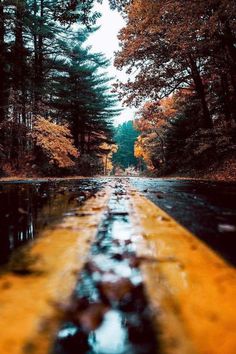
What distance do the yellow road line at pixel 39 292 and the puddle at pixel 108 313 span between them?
0.03 meters

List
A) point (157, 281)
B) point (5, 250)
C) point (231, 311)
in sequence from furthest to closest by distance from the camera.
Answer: point (5, 250) → point (157, 281) → point (231, 311)

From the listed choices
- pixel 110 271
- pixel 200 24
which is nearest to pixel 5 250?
pixel 110 271

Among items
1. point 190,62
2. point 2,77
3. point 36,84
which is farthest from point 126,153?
point 2,77

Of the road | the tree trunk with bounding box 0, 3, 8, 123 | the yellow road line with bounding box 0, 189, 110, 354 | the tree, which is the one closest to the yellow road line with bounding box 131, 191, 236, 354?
the road

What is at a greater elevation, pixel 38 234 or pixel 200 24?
pixel 200 24

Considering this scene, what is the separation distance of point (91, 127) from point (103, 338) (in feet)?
111

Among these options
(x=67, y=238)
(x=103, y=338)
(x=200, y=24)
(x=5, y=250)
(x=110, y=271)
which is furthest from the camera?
(x=200, y=24)

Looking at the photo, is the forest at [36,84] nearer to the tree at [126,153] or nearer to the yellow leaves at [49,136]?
the yellow leaves at [49,136]

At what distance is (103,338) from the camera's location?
2.19ft

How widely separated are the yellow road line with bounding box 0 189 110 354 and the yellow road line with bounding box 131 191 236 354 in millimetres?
241

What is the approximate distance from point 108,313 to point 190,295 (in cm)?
23

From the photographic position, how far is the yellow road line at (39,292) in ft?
2.11

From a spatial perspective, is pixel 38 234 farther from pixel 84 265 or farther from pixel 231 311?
pixel 231 311

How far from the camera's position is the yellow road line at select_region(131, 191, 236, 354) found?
2.11 ft
